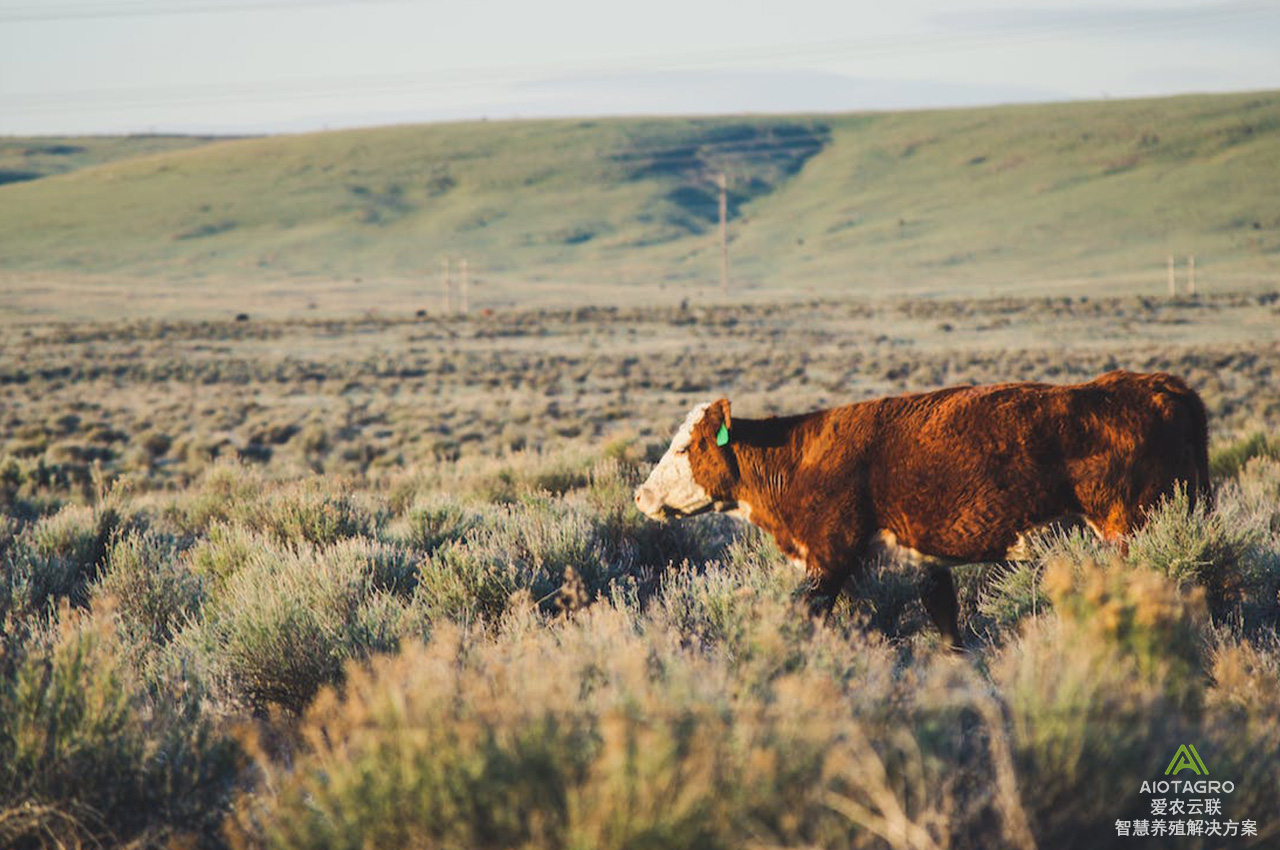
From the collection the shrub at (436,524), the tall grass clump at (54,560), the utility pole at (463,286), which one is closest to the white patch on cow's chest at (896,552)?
the shrub at (436,524)

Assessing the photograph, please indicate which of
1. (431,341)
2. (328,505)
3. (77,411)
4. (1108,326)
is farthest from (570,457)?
(1108,326)

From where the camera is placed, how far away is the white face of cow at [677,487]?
5.97 meters

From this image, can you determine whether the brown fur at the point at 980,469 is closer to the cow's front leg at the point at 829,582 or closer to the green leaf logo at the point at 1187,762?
the cow's front leg at the point at 829,582

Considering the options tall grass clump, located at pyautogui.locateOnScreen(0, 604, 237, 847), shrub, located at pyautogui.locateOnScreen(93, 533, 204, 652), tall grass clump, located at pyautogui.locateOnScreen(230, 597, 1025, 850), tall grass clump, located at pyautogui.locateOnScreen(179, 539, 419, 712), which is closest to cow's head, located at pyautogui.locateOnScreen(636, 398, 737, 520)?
tall grass clump, located at pyautogui.locateOnScreen(179, 539, 419, 712)

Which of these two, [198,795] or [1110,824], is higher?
[1110,824]

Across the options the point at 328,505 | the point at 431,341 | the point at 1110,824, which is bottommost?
the point at 431,341

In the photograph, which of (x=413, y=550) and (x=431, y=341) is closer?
(x=413, y=550)

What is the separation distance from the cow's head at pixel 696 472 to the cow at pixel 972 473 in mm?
340

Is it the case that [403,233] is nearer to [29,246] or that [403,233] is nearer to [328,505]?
[29,246]

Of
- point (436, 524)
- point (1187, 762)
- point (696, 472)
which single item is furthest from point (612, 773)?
point (436, 524)

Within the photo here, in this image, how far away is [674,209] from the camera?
117 metres

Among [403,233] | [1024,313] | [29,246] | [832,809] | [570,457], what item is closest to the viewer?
[832,809]

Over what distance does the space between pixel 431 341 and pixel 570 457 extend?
33.7 m

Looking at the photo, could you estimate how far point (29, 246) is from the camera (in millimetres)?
99875
